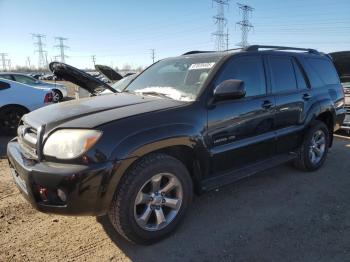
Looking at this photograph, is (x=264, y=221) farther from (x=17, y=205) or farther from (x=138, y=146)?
(x=17, y=205)

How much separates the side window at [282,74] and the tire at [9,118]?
20.1ft

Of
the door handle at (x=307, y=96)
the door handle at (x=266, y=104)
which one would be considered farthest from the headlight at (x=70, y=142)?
the door handle at (x=307, y=96)

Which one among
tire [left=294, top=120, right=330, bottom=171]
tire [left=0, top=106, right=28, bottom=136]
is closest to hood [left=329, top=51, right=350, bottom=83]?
tire [left=294, top=120, right=330, bottom=171]

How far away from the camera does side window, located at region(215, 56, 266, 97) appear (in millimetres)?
3695

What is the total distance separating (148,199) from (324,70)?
3.87 m

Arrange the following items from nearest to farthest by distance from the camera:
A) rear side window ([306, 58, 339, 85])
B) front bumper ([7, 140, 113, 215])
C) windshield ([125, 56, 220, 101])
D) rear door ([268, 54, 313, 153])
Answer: front bumper ([7, 140, 113, 215]) → windshield ([125, 56, 220, 101]) → rear door ([268, 54, 313, 153]) → rear side window ([306, 58, 339, 85])

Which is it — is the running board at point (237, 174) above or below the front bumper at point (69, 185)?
below

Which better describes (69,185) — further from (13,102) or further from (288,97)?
(13,102)

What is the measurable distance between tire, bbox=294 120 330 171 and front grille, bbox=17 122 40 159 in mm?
3653

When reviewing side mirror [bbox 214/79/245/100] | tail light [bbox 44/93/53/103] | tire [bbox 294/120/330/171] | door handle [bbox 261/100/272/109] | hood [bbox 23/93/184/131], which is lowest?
tire [bbox 294/120/330/171]

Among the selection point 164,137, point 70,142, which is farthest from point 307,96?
point 70,142

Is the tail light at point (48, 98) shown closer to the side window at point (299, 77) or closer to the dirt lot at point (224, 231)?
the dirt lot at point (224, 231)

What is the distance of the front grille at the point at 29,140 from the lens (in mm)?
2922

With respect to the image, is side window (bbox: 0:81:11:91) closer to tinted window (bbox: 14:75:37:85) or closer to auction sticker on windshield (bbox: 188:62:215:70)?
tinted window (bbox: 14:75:37:85)
